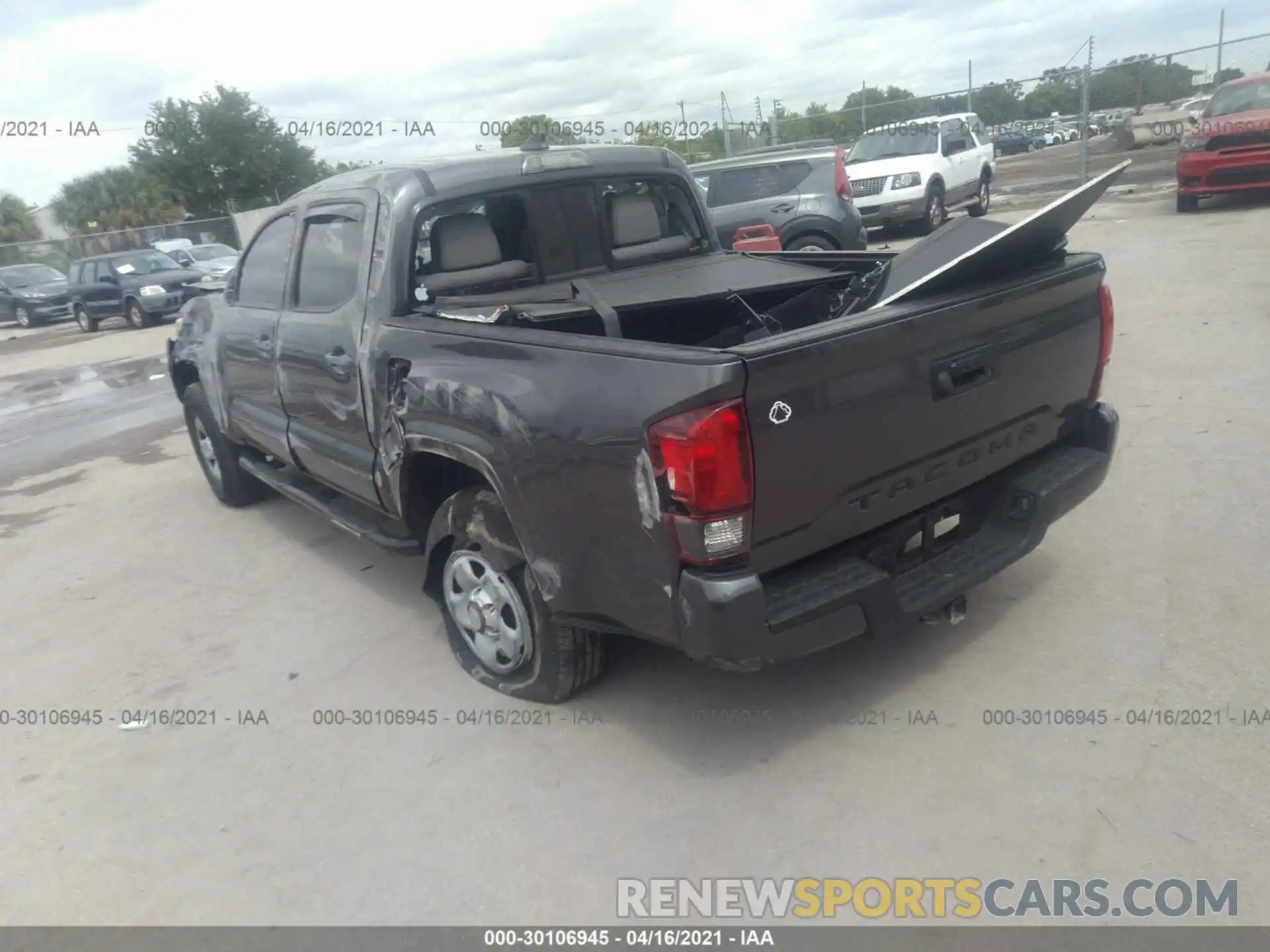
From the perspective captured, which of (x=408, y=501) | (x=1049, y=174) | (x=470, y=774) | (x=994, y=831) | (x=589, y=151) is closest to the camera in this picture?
(x=994, y=831)

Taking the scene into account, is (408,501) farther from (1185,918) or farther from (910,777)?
(1185,918)

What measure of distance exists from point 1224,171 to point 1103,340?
40.4 ft

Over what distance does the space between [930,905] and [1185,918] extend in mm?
618

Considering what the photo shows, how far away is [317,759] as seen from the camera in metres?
3.65

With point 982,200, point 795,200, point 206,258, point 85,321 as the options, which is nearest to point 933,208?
point 982,200

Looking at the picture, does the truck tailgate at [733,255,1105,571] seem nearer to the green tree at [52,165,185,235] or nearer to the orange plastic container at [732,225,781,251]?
the orange plastic container at [732,225,781,251]

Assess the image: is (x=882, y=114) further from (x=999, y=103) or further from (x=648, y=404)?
(x=648, y=404)

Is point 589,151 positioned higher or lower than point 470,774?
higher

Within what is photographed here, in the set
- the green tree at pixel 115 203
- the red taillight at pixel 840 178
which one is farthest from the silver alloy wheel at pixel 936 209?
the green tree at pixel 115 203

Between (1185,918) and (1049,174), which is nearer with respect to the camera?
(1185,918)

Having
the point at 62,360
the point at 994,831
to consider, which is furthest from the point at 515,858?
the point at 62,360

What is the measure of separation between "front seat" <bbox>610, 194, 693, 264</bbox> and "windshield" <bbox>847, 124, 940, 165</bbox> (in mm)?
13209

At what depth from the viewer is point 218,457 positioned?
6.53m

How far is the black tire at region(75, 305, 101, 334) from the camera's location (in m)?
21.1
